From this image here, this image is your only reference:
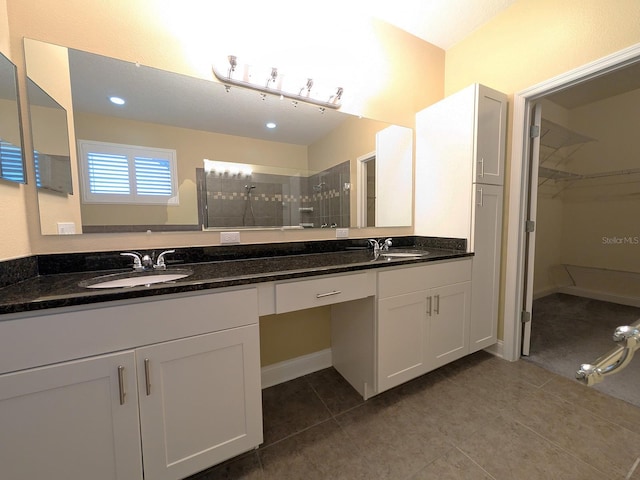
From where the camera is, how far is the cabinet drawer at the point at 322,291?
3.68 feet

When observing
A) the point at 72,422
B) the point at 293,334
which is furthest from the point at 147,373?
the point at 293,334

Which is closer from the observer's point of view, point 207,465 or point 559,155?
point 207,465

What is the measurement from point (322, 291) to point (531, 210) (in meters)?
1.76

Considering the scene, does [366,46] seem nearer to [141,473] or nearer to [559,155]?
[141,473]

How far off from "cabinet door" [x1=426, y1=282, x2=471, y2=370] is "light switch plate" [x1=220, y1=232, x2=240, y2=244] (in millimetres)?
1253

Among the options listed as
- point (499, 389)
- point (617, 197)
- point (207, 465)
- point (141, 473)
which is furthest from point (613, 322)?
point (141, 473)

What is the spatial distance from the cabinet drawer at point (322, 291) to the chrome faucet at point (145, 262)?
63 centimetres

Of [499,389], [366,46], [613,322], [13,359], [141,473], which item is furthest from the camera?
[613,322]

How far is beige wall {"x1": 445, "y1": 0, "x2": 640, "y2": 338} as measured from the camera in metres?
1.38

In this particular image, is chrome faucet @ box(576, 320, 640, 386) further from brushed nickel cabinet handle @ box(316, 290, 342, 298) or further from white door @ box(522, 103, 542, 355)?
white door @ box(522, 103, 542, 355)

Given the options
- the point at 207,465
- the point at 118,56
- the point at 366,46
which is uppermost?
the point at 366,46

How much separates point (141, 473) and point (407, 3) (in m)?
2.87

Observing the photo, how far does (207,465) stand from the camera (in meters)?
1.00

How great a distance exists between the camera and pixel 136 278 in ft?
3.89
